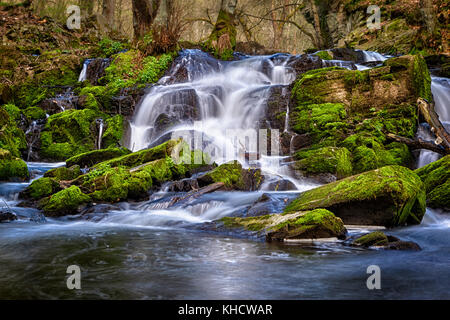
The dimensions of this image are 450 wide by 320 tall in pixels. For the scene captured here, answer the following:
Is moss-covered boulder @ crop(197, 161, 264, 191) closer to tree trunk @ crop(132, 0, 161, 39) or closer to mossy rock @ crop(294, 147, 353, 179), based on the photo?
mossy rock @ crop(294, 147, 353, 179)

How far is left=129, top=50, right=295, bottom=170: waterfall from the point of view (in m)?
12.8

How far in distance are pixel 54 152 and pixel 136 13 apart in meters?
10.0

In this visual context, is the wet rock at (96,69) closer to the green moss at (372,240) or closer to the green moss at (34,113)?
the green moss at (34,113)

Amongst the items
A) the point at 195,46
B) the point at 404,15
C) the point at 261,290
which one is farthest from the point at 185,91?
the point at 404,15

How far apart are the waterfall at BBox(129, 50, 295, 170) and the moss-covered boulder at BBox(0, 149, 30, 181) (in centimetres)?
394

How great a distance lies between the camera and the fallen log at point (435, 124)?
30.4 feet

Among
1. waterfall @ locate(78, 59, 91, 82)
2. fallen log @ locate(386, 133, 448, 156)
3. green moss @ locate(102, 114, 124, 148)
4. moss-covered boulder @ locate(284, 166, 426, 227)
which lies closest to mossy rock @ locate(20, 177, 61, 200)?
green moss @ locate(102, 114, 124, 148)

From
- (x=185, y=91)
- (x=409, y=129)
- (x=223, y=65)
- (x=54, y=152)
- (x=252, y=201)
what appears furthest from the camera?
(x=223, y=65)

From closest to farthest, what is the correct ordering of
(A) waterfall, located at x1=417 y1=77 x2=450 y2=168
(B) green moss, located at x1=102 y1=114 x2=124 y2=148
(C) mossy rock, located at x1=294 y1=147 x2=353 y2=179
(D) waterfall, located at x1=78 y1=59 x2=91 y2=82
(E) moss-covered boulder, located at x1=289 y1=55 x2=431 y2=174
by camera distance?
(C) mossy rock, located at x1=294 y1=147 x2=353 y2=179
(A) waterfall, located at x1=417 y1=77 x2=450 y2=168
(E) moss-covered boulder, located at x1=289 y1=55 x2=431 y2=174
(B) green moss, located at x1=102 y1=114 x2=124 y2=148
(D) waterfall, located at x1=78 y1=59 x2=91 y2=82

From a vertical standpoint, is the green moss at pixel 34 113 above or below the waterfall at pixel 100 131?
above

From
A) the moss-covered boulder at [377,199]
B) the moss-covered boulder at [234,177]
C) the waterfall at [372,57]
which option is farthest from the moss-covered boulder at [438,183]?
the waterfall at [372,57]

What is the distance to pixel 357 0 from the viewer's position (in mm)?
24969

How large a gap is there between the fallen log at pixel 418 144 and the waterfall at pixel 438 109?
0.42 m
